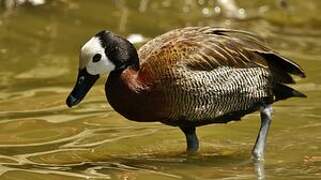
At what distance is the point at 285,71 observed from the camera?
29.0 feet

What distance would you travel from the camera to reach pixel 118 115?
33.9ft

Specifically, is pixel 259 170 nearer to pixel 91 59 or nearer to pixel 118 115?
pixel 91 59

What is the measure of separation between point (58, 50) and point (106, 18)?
5.26 ft

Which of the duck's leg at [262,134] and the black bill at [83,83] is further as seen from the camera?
the duck's leg at [262,134]

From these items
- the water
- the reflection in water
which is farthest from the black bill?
the reflection in water

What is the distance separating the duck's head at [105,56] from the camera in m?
8.07

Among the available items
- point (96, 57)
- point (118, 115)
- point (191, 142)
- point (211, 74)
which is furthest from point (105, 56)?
point (118, 115)

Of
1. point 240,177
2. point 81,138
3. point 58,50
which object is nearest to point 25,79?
point 58,50

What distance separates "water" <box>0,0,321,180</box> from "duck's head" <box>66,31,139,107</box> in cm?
77

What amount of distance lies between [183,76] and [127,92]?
18.1 inches

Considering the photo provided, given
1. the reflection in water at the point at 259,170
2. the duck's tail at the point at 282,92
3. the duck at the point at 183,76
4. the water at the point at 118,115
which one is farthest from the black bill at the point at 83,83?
the duck's tail at the point at 282,92

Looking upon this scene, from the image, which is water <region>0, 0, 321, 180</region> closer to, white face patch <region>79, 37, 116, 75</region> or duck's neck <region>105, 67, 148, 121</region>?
duck's neck <region>105, 67, 148, 121</region>

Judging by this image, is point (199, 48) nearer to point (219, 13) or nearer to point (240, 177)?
point (240, 177)

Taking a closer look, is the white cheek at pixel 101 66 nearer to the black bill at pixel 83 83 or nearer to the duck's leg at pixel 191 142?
the black bill at pixel 83 83
